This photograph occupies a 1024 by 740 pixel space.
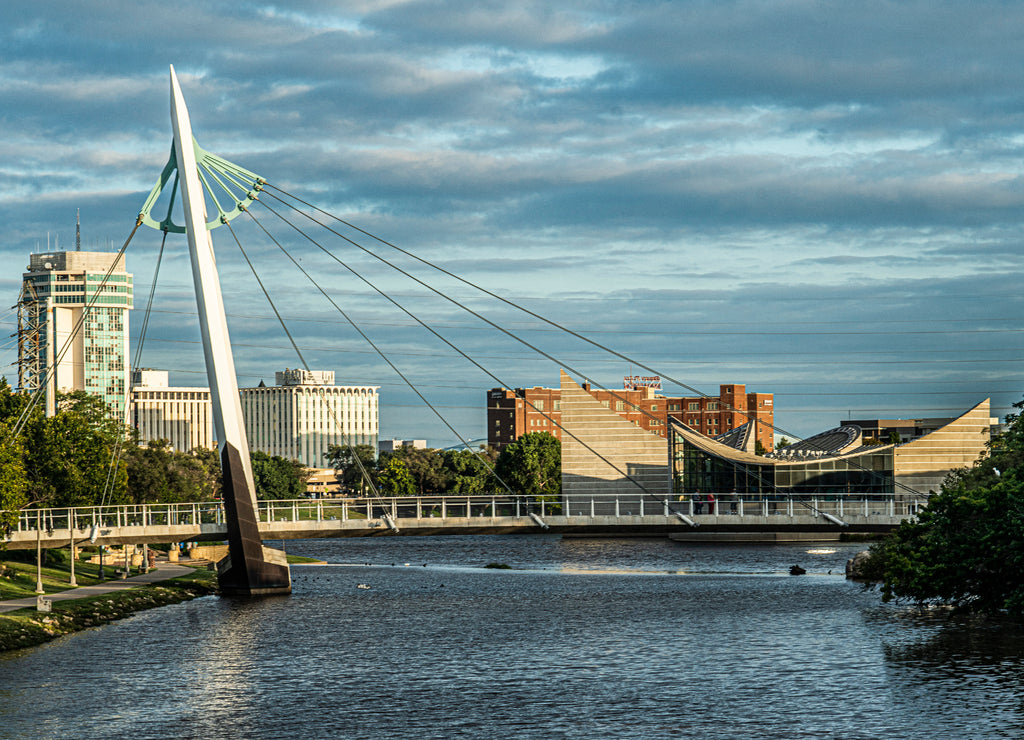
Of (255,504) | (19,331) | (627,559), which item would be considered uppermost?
(19,331)

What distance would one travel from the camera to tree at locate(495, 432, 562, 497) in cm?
17250

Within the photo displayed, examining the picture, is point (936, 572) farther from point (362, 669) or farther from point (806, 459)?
point (806, 459)

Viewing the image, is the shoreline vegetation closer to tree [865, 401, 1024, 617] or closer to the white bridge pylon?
the white bridge pylon

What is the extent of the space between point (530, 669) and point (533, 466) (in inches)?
5206

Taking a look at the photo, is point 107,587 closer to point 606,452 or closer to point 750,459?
point 750,459

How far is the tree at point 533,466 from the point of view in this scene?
17250 cm

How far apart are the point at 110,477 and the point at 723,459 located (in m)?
66.0

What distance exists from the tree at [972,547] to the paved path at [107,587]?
1405 inches

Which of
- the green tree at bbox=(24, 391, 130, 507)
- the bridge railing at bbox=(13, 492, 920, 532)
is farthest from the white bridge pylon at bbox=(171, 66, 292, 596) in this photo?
the green tree at bbox=(24, 391, 130, 507)

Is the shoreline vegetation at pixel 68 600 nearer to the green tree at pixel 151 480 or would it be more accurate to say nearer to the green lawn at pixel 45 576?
the green lawn at pixel 45 576

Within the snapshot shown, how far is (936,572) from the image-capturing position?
4691 cm

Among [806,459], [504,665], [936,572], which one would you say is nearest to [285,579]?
[504,665]

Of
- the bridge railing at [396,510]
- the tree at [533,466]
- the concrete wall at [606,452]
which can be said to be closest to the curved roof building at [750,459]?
the concrete wall at [606,452]

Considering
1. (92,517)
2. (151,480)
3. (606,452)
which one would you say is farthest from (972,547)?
(606,452)
